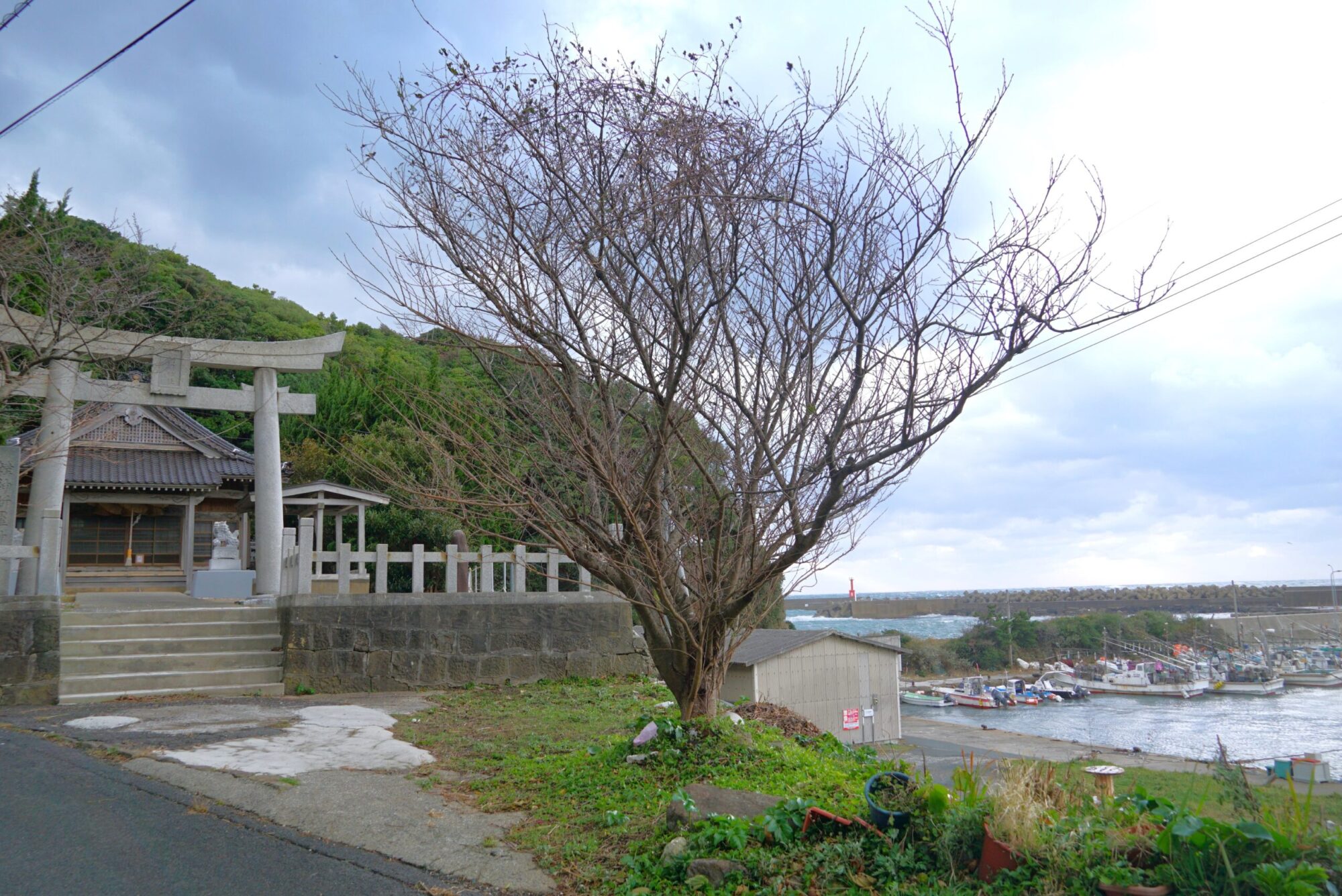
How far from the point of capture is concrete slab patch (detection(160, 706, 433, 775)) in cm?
630

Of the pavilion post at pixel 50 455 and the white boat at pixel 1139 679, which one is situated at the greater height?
the pavilion post at pixel 50 455

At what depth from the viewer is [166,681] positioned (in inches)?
397

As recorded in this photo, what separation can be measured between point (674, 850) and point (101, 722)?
21.6 feet

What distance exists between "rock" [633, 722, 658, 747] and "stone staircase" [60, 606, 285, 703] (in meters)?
6.08

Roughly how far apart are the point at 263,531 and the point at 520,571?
5.00 meters

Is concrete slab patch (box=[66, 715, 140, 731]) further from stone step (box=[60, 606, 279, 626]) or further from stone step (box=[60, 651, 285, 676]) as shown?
stone step (box=[60, 606, 279, 626])

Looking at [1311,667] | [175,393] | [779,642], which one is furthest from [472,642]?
[1311,667]

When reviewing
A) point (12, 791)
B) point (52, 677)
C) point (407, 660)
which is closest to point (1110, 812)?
point (12, 791)

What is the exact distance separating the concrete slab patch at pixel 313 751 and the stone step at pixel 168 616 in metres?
4.00

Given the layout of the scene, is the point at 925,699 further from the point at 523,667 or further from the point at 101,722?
the point at 101,722

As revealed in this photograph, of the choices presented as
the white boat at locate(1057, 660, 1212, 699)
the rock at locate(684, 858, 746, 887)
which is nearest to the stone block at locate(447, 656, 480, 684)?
the rock at locate(684, 858, 746, 887)

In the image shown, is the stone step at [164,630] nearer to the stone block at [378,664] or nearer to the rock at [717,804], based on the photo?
the stone block at [378,664]

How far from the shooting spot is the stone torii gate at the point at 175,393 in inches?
433

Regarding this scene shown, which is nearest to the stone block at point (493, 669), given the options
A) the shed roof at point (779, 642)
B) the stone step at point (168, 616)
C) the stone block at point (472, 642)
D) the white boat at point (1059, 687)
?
the stone block at point (472, 642)
